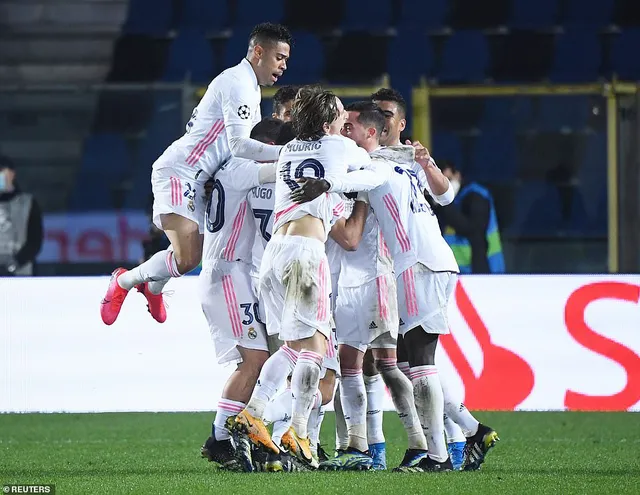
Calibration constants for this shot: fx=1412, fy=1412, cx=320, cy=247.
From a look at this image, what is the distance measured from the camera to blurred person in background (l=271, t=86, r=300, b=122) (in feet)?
26.1

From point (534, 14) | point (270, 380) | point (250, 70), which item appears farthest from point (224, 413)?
point (534, 14)

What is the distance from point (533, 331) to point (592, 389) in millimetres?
584

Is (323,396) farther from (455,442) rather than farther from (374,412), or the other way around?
(455,442)

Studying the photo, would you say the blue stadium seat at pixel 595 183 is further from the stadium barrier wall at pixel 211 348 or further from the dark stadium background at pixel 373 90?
the stadium barrier wall at pixel 211 348

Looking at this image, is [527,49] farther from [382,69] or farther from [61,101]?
[61,101]

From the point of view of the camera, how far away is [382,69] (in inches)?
621

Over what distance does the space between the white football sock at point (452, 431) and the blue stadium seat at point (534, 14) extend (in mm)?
9531

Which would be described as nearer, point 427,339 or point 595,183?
point 427,339

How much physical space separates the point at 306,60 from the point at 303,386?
9588 mm

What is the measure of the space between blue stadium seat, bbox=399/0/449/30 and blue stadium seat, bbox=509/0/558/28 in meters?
0.80

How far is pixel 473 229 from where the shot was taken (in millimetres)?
12445

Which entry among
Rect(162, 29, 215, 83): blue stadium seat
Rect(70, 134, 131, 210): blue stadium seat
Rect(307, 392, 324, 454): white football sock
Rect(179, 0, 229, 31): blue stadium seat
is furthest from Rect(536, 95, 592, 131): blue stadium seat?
Rect(307, 392, 324, 454): white football sock

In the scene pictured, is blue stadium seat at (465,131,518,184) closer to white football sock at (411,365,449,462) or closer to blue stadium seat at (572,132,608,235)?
blue stadium seat at (572,132,608,235)

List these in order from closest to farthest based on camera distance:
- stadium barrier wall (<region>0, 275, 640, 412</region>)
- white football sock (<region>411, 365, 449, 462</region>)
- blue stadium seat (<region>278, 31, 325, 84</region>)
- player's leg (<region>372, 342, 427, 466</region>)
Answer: white football sock (<region>411, 365, 449, 462</region>)
player's leg (<region>372, 342, 427, 466</region>)
stadium barrier wall (<region>0, 275, 640, 412</region>)
blue stadium seat (<region>278, 31, 325, 84</region>)
